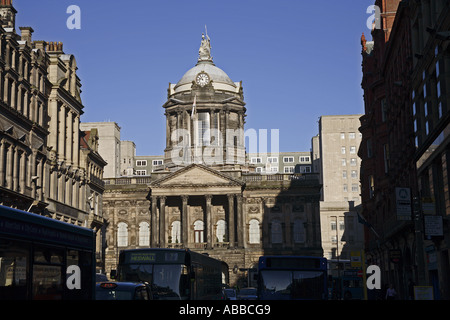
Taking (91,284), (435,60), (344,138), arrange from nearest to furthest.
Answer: (91,284) → (435,60) → (344,138)

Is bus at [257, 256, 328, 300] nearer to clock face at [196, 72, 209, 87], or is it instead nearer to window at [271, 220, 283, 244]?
window at [271, 220, 283, 244]

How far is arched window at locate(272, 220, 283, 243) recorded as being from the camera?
95562mm

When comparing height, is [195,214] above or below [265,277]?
above

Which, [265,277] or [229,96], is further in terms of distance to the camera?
[229,96]

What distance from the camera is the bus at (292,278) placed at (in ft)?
80.6

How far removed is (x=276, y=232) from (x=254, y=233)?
9.92ft

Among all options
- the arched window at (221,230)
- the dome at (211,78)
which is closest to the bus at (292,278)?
the arched window at (221,230)

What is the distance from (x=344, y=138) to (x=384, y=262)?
85849 millimetres

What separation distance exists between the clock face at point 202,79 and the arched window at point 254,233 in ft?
79.1
